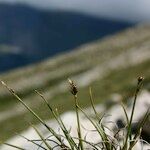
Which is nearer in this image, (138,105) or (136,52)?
(138,105)

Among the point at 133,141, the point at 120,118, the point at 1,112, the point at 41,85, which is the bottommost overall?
the point at 133,141

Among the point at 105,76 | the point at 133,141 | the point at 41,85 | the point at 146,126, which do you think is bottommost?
the point at 133,141

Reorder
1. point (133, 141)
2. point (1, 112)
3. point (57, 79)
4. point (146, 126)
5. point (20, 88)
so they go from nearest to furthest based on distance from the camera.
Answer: point (133, 141)
point (146, 126)
point (1, 112)
point (20, 88)
point (57, 79)

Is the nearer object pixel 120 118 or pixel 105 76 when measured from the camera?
pixel 120 118

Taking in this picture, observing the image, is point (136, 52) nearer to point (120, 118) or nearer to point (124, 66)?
point (124, 66)

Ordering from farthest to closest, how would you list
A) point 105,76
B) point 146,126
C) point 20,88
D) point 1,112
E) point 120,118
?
point 20,88 → point 105,76 → point 1,112 → point 120,118 → point 146,126

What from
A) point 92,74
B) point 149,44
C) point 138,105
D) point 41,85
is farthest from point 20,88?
point 138,105

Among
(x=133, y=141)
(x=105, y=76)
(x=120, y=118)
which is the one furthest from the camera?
(x=105, y=76)

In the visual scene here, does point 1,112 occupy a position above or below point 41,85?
below

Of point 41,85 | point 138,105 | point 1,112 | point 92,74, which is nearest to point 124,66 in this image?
point 92,74

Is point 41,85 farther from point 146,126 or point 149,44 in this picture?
point 146,126
